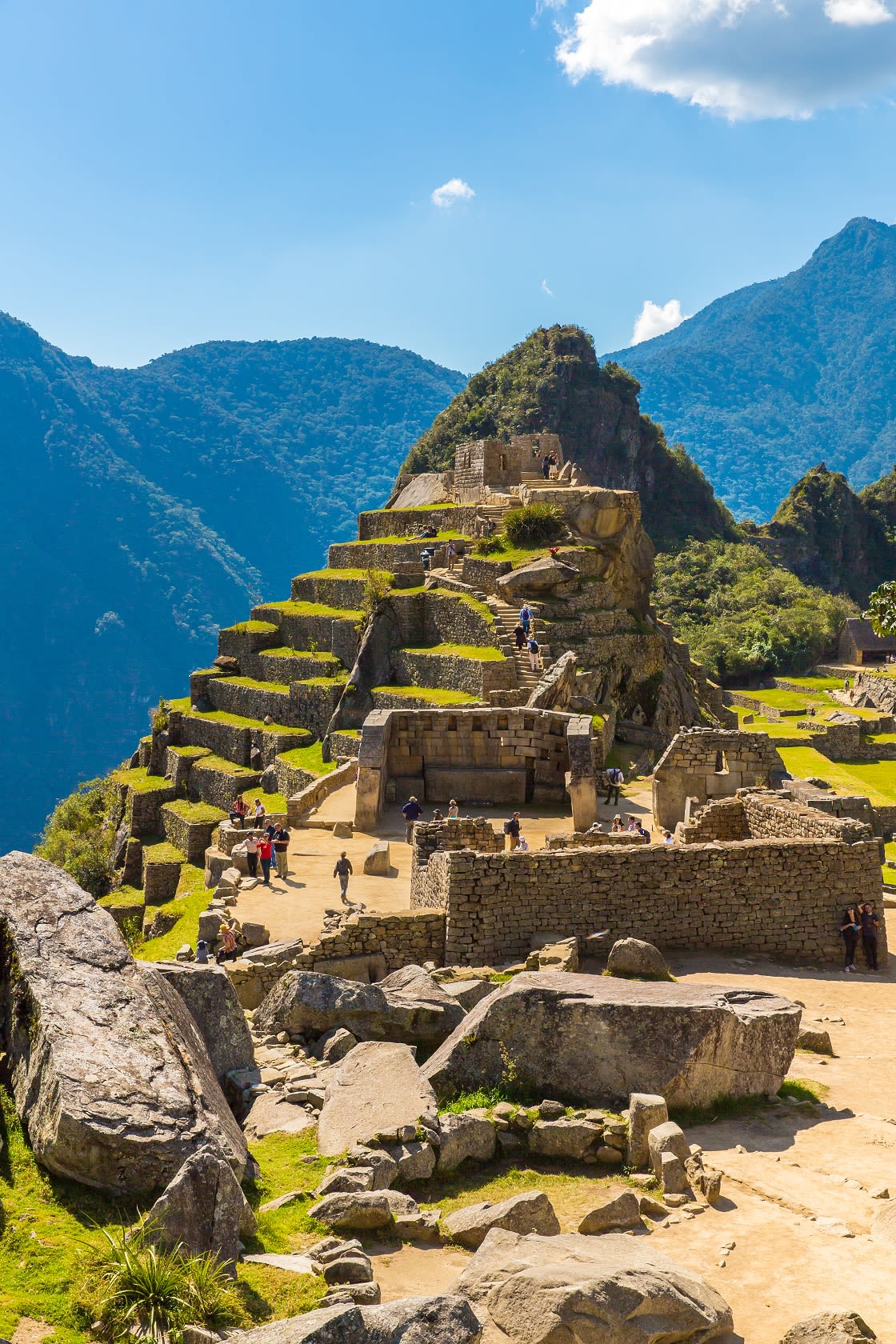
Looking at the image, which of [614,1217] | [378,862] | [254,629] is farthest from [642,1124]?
[254,629]

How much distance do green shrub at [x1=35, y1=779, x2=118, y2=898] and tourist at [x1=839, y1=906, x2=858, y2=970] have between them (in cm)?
3095

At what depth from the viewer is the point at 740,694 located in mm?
74625

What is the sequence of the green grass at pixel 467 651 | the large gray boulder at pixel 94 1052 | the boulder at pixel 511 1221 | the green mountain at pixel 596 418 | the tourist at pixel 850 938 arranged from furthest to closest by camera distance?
the green mountain at pixel 596 418 → the green grass at pixel 467 651 → the tourist at pixel 850 938 → the boulder at pixel 511 1221 → the large gray boulder at pixel 94 1052

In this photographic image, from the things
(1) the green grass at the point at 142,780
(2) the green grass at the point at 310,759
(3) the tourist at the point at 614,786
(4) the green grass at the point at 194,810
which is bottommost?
(4) the green grass at the point at 194,810

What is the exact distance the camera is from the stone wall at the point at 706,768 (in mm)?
16875

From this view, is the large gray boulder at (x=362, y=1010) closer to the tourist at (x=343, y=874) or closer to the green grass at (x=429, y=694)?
the tourist at (x=343, y=874)

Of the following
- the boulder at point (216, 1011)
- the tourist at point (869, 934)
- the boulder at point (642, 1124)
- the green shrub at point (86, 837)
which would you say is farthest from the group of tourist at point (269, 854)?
the green shrub at point (86, 837)

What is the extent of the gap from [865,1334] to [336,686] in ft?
111

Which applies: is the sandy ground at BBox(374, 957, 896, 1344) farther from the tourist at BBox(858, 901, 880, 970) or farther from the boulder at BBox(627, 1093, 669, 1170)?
the tourist at BBox(858, 901, 880, 970)

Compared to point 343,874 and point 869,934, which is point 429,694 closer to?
point 343,874

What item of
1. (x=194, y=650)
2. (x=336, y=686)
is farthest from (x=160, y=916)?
(x=194, y=650)

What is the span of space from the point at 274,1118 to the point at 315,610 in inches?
1485

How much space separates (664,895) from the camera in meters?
11.7

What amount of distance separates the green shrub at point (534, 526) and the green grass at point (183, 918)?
15.4 meters
